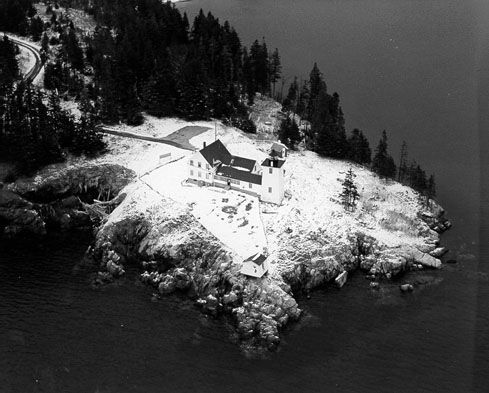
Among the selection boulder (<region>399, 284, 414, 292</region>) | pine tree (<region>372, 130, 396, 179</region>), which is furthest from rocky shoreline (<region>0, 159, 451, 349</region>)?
pine tree (<region>372, 130, 396, 179</region>)

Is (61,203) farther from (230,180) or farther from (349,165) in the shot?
(349,165)

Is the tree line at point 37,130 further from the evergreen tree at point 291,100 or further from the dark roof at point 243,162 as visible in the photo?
the evergreen tree at point 291,100

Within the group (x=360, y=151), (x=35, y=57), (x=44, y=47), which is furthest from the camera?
(x=44, y=47)

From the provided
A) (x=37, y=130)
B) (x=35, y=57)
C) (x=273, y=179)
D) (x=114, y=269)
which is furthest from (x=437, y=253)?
(x=35, y=57)

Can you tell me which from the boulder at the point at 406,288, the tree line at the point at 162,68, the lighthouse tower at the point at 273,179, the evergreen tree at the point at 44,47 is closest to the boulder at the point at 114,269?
the lighthouse tower at the point at 273,179

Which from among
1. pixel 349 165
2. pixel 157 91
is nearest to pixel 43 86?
pixel 157 91

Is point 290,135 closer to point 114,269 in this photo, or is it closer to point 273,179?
point 273,179
